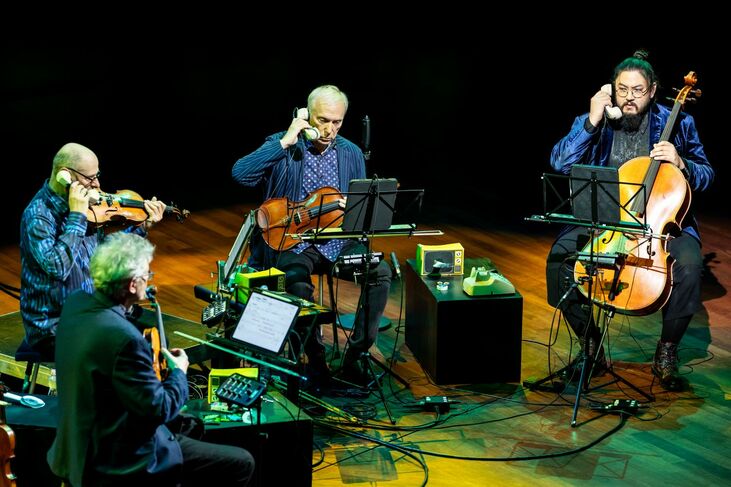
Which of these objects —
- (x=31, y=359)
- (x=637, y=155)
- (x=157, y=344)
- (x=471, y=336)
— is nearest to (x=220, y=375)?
(x=157, y=344)

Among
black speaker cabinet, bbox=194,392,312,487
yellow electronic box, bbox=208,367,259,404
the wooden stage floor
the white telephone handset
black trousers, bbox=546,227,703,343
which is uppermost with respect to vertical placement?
the white telephone handset

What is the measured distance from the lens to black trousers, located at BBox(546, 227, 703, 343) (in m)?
5.52

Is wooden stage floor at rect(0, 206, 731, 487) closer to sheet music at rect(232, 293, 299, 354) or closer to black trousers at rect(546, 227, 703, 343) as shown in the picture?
black trousers at rect(546, 227, 703, 343)

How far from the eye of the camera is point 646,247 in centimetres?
523

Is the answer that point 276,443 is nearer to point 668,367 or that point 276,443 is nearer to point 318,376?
point 318,376

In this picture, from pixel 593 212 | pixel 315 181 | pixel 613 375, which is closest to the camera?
pixel 593 212

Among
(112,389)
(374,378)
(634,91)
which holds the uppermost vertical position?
(634,91)

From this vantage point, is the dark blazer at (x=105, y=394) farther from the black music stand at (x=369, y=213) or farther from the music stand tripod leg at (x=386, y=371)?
the music stand tripod leg at (x=386, y=371)

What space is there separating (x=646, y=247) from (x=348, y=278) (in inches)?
60.1

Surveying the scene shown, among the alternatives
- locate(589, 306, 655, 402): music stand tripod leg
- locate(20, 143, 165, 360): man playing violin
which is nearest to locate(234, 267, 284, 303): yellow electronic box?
locate(20, 143, 165, 360): man playing violin

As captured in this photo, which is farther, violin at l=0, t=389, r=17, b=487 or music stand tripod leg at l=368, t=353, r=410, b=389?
music stand tripod leg at l=368, t=353, r=410, b=389

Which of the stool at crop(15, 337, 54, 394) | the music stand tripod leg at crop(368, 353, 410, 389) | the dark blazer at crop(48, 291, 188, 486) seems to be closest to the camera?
the dark blazer at crop(48, 291, 188, 486)

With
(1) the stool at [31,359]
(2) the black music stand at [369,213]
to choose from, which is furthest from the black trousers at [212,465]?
(2) the black music stand at [369,213]

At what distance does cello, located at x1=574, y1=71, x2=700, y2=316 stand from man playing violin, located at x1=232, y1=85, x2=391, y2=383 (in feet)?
3.67
